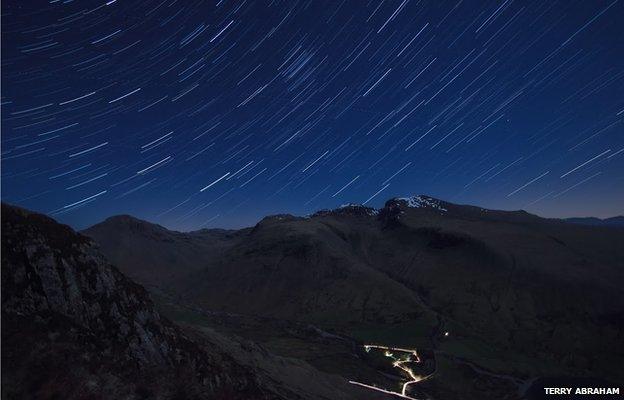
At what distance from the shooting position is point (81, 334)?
85.4ft

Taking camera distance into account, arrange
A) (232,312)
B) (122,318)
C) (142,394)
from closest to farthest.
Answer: (142,394) → (122,318) → (232,312)

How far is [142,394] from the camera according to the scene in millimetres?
21656

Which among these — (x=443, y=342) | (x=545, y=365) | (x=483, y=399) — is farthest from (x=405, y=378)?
(x=545, y=365)

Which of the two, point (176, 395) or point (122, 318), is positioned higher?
point (122, 318)

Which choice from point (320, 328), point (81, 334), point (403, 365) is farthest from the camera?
point (320, 328)

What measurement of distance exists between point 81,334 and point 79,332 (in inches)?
7.5

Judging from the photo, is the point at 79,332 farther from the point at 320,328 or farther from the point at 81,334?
the point at 320,328

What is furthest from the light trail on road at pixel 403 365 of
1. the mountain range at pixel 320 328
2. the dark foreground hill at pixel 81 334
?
the dark foreground hill at pixel 81 334

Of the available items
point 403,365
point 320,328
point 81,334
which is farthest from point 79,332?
point 320,328

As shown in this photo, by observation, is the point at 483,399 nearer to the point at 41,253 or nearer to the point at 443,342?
the point at 443,342

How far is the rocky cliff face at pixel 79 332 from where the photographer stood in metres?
20.7

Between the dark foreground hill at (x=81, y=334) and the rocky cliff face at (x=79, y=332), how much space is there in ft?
0.19

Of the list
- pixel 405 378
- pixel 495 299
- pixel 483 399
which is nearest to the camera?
pixel 483 399

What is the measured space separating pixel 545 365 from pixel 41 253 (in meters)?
141
